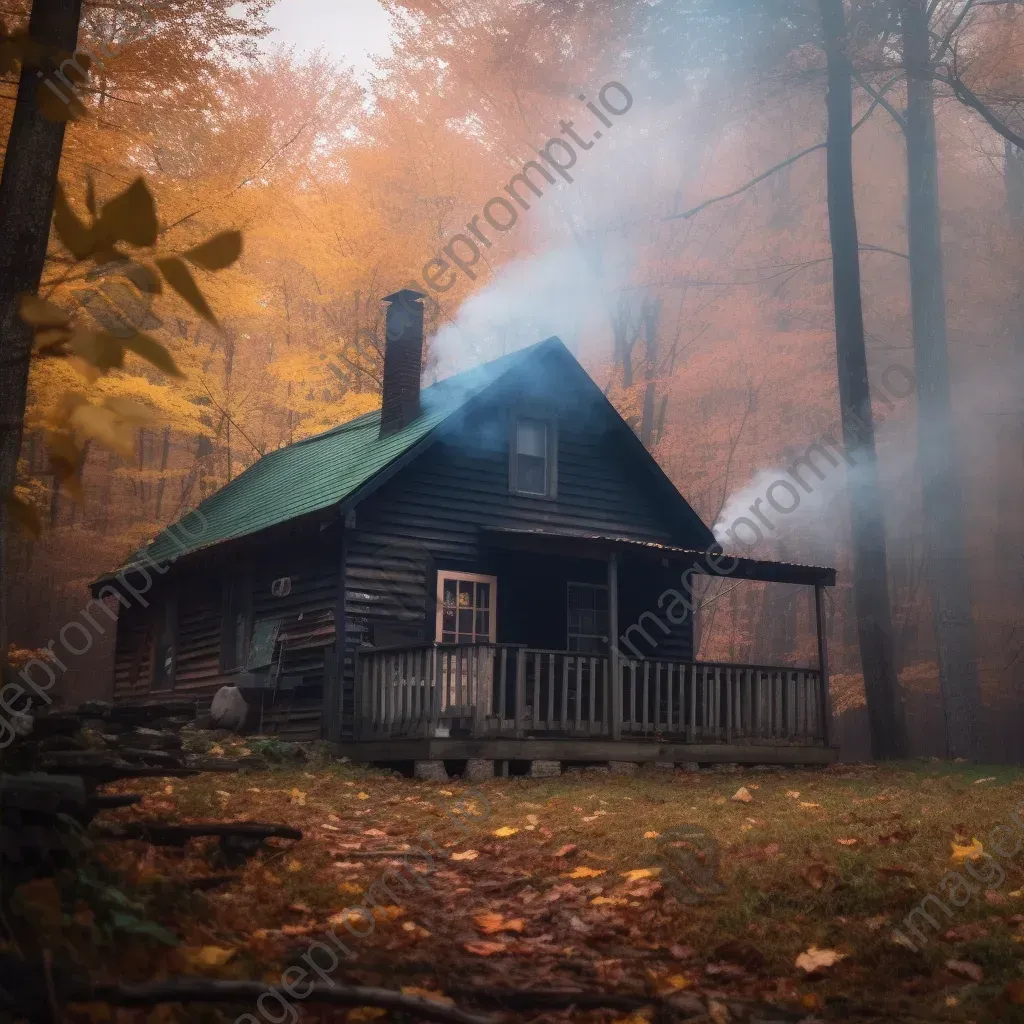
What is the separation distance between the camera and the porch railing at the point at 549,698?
1448 centimetres

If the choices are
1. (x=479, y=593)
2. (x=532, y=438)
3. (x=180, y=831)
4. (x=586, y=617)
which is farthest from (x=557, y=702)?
(x=180, y=831)

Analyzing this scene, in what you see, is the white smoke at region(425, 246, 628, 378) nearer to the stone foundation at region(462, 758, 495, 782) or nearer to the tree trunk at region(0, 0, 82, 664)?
the stone foundation at region(462, 758, 495, 782)

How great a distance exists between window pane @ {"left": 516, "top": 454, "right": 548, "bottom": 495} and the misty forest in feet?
0.24

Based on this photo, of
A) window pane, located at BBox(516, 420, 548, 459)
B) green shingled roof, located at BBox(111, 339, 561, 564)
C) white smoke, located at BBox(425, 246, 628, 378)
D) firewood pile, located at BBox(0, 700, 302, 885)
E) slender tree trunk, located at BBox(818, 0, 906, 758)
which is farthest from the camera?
white smoke, located at BBox(425, 246, 628, 378)

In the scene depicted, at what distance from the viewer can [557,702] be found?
1872cm

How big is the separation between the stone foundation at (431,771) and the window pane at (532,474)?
6067 mm

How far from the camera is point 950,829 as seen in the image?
8.24m

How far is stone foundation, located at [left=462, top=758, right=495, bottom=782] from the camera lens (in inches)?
567

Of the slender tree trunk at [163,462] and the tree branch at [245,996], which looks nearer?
the tree branch at [245,996]

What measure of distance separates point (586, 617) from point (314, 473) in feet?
17.9

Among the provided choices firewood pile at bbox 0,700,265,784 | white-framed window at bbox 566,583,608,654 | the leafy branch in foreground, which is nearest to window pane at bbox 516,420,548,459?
white-framed window at bbox 566,583,608,654

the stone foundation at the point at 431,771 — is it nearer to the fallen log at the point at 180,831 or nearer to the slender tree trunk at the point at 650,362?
the fallen log at the point at 180,831

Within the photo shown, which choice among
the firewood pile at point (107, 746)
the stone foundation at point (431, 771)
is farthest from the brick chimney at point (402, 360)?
the stone foundation at point (431, 771)

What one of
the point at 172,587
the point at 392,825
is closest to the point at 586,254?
the point at 172,587
